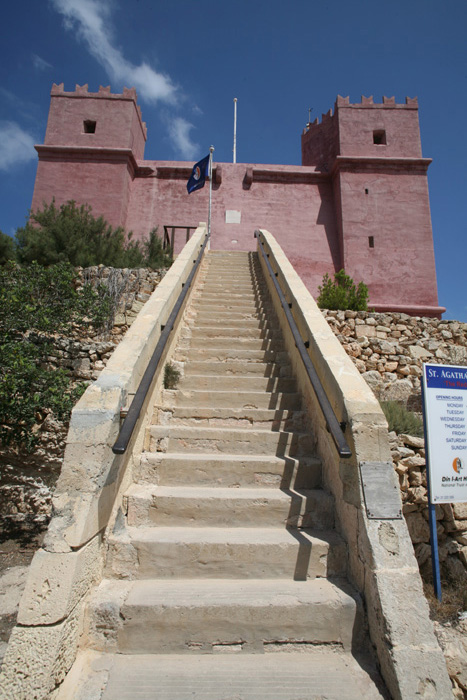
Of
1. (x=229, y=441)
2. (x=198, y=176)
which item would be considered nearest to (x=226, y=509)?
(x=229, y=441)

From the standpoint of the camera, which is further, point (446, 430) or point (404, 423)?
point (404, 423)

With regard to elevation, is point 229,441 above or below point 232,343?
below

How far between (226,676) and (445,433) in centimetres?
286

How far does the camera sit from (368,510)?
2.29 m

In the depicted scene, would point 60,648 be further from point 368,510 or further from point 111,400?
point 368,510

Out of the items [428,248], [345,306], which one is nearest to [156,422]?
[345,306]

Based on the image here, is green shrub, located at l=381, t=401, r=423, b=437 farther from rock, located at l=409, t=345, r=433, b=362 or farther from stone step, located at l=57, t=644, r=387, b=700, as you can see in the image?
stone step, located at l=57, t=644, r=387, b=700

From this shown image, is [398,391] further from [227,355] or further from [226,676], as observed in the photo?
[226,676]

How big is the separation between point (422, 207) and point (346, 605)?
554 inches

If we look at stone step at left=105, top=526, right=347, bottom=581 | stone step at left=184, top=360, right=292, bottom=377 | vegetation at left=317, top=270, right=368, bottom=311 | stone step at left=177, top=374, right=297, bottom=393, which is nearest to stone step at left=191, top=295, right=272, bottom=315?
stone step at left=184, top=360, right=292, bottom=377

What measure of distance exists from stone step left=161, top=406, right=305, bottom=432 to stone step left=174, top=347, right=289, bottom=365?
111 cm

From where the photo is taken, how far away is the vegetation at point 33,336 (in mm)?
5043

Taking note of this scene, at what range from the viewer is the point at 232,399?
4.00m

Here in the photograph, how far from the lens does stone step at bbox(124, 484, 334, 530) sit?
270 centimetres
